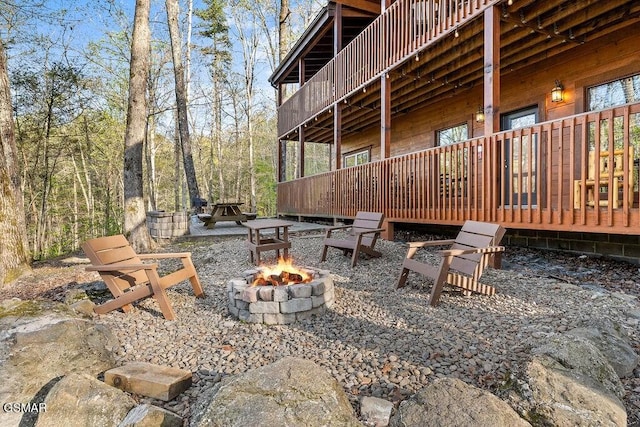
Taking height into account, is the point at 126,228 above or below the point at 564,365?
above

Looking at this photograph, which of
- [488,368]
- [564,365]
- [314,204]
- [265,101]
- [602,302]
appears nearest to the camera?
[564,365]

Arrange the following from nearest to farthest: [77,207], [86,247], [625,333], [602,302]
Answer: [625,333] → [602,302] → [86,247] → [77,207]

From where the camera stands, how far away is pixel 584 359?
79.6 inches

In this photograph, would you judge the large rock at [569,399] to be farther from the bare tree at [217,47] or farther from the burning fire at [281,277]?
the bare tree at [217,47]

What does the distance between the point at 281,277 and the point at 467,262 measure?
1.97 meters

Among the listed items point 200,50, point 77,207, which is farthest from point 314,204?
point 200,50

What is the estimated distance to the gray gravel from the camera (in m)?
2.21

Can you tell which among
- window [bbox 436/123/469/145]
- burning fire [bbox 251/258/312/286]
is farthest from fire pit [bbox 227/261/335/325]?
window [bbox 436/123/469/145]

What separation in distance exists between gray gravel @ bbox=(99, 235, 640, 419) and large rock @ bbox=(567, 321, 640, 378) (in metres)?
0.20

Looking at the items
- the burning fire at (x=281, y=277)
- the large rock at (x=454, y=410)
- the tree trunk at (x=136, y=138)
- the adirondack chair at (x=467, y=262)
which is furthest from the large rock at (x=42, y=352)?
the tree trunk at (x=136, y=138)

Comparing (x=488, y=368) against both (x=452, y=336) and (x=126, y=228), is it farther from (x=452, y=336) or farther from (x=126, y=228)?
(x=126, y=228)

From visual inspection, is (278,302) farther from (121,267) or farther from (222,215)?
(222,215)

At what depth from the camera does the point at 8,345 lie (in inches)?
92.6

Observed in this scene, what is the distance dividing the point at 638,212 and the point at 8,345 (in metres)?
5.34
